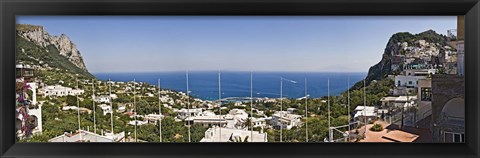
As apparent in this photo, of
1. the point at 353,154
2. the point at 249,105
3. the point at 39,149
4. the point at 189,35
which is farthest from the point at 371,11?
the point at 39,149

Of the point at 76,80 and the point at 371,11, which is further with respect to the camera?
the point at 76,80

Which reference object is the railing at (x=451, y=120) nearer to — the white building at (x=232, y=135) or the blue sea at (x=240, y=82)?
the blue sea at (x=240, y=82)

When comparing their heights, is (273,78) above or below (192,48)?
below

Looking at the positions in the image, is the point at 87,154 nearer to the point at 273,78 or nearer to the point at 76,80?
the point at 76,80

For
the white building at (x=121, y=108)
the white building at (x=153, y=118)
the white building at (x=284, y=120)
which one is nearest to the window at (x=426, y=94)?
the white building at (x=284, y=120)

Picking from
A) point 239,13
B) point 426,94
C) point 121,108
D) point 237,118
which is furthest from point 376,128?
point 121,108

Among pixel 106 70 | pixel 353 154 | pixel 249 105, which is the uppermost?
pixel 106 70

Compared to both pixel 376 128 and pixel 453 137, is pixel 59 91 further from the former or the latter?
pixel 453 137
